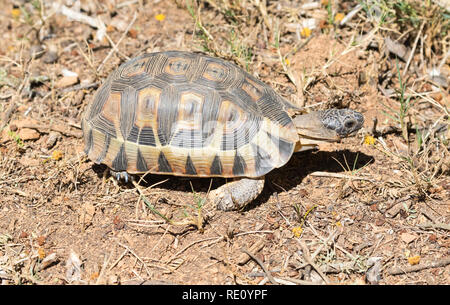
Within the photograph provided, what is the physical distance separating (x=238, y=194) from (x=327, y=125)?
3.32 feet

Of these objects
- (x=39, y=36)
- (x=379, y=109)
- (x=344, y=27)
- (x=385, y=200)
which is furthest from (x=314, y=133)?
(x=39, y=36)

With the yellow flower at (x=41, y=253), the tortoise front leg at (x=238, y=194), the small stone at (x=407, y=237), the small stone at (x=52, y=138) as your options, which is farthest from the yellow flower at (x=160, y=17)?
the small stone at (x=407, y=237)

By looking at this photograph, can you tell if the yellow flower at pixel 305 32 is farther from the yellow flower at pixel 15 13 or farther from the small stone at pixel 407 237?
the yellow flower at pixel 15 13

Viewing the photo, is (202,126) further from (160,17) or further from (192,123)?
(160,17)

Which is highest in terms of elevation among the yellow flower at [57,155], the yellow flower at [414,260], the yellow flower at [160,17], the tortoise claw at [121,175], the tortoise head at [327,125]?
the yellow flower at [160,17]

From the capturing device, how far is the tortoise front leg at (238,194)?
388 cm

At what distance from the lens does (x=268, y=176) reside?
430cm

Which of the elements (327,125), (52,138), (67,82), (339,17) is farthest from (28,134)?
(339,17)

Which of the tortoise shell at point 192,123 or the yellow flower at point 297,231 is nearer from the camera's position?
the yellow flower at point 297,231

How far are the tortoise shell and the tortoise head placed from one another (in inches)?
7.2

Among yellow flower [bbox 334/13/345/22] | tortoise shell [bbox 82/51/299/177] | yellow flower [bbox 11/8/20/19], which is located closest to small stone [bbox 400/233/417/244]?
tortoise shell [bbox 82/51/299/177]

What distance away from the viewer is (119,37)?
18.5 feet

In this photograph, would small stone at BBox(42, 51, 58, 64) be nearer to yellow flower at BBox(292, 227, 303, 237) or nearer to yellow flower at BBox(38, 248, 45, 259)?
yellow flower at BBox(38, 248, 45, 259)

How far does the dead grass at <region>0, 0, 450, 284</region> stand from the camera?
360cm
